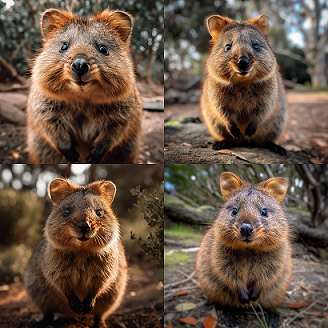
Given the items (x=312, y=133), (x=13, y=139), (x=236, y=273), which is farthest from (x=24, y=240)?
(x=312, y=133)

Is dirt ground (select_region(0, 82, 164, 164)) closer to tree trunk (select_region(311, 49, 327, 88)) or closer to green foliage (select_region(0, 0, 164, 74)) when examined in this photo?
green foliage (select_region(0, 0, 164, 74))

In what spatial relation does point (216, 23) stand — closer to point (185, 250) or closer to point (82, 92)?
point (82, 92)

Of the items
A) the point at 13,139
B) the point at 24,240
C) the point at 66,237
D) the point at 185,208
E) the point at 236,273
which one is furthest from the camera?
the point at 24,240

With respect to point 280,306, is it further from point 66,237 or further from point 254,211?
point 66,237

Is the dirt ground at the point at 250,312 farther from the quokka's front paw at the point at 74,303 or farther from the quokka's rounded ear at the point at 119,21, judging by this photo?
the quokka's rounded ear at the point at 119,21

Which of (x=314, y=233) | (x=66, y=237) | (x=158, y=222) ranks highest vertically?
(x=66, y=237)

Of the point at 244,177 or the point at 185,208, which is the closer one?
the point at 244,177

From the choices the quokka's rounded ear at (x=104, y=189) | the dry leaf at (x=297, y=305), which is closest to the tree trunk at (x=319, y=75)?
the dry leaf at (x=297, y=305)
